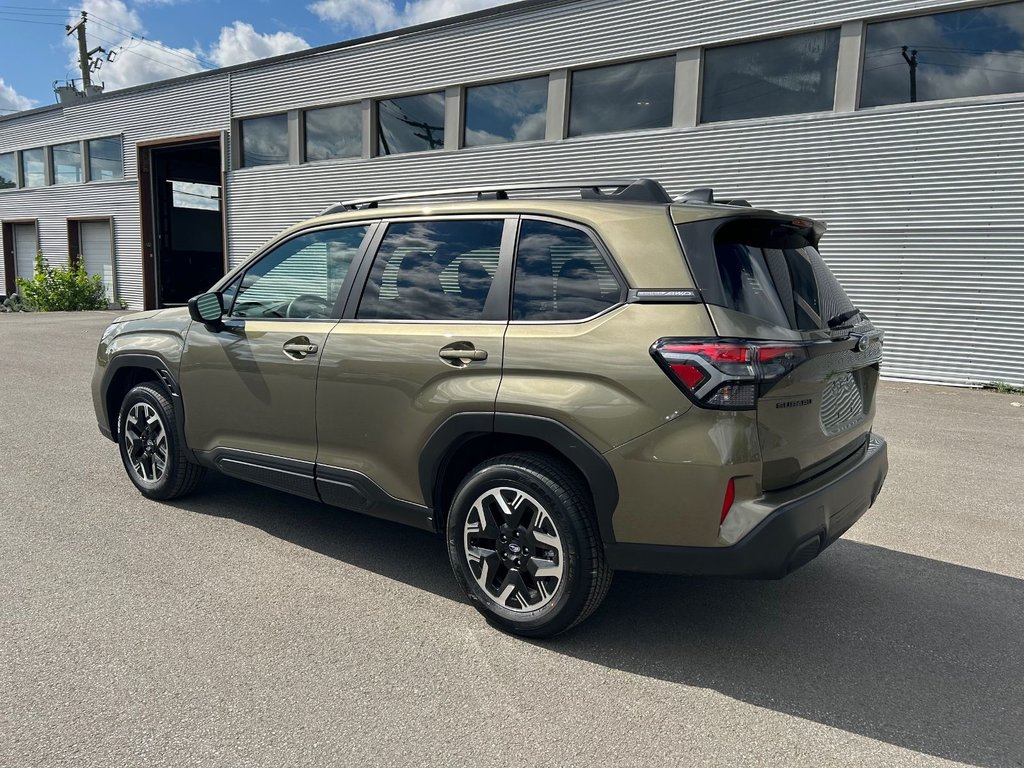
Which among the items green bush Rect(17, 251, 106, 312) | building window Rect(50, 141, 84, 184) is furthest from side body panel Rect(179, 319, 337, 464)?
building window Rect(50, 141, 84, 184)

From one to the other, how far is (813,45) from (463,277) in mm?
10260

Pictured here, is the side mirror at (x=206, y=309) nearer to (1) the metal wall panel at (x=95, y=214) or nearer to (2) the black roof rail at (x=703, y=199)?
(2) the black roof rail at (x=703, y=199)

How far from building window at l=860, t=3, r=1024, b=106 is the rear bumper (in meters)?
9.70

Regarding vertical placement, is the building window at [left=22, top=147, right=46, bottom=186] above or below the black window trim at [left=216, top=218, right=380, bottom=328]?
above

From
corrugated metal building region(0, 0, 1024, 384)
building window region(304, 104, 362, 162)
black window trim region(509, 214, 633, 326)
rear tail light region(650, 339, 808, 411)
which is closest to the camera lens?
rear tail light region(650, 339, 808, 411)

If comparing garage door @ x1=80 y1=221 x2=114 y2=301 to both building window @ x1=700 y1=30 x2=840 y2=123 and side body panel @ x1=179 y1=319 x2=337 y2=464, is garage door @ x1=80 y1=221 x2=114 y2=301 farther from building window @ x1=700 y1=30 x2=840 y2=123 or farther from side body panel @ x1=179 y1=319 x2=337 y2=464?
side body panel @ x1=179 y1=319 x2=337 y2=464

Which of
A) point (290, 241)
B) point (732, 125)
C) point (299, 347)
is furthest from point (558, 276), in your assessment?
point (732, 125)

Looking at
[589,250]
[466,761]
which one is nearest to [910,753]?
[466,761]

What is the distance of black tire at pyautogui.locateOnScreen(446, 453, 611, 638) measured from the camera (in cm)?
295

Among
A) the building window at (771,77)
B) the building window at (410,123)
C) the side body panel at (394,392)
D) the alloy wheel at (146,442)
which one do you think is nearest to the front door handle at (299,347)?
the side body panel at (394,392)

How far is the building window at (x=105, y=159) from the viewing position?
24141mm

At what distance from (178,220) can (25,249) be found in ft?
29.2

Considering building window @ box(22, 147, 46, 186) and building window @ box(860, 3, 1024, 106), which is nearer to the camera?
building window @ box(860, 3, 1024, 106)

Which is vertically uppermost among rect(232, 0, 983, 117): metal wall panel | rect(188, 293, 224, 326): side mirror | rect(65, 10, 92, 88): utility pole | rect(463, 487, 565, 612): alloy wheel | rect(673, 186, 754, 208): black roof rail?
rect(65, 10, 92, 88): utility pole
